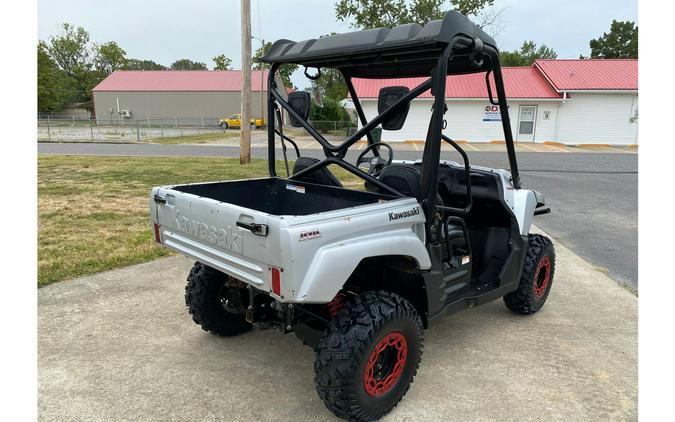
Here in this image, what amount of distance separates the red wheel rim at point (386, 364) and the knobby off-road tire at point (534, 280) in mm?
1590

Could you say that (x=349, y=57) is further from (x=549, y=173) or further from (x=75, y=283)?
(x=549, y=173)

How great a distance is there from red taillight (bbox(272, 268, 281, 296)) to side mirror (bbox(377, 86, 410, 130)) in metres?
1.06

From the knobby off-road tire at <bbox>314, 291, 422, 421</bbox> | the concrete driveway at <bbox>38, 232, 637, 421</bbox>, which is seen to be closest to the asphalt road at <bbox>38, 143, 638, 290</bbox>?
the concrete driveway at <bbox>38, 232, 637, 421</bbox>

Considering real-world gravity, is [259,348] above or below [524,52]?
below

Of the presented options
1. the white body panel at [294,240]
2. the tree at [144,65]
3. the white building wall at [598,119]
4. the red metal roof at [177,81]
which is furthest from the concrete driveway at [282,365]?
the tree at [144,65]

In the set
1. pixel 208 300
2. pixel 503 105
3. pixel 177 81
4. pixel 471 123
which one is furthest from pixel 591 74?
pixel 177 81

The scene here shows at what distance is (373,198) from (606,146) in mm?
26945

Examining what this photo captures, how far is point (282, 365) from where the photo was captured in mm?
3205

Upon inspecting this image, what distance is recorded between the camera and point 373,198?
123 inches

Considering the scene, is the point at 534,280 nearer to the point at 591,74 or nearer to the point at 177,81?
the point at 591,74

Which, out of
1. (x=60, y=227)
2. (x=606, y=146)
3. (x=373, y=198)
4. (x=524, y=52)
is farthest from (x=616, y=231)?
(x=524, y=52)

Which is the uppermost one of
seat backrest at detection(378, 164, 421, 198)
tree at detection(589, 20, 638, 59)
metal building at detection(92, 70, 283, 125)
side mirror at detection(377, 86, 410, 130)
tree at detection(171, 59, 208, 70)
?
tree at detection(171, 59, 208, 70)

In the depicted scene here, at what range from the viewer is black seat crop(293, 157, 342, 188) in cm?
346

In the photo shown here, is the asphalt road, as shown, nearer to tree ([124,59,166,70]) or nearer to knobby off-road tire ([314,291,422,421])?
knobby off-road tire ([314,291,422,421])
